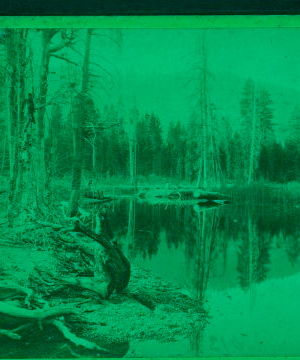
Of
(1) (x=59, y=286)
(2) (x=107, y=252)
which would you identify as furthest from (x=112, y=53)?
(1) (x=59, y=286)

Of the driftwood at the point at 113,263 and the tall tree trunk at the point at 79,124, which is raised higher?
the tall tree trunk at the point at 79,124

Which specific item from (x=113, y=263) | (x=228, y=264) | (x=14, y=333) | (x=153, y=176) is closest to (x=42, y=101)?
(x=153, y=176)

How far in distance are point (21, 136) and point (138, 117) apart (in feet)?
2.15

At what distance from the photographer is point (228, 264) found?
267 centimetres

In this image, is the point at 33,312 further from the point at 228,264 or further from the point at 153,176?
the point at 228,264

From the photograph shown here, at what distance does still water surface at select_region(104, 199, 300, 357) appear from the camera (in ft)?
8.54

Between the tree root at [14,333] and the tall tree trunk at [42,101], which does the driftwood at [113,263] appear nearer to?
the tall tree trunk at [42,101]

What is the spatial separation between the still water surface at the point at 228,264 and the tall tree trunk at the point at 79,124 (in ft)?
0.72

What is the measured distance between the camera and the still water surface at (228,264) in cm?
260

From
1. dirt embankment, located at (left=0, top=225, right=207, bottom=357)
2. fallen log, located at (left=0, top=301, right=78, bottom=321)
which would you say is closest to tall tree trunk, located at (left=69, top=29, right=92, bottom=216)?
dirt embankment, located at (left=0, top=225, right=207, bottom=357)

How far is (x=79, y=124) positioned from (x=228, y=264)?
3.69 feet

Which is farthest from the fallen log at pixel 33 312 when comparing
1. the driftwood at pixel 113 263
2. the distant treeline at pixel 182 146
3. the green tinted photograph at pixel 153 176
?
the distant treeline at pixel 182 146

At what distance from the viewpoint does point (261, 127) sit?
2660 millimetres

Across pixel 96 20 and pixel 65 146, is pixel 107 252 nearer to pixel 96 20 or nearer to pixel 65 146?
pixel 65 146
